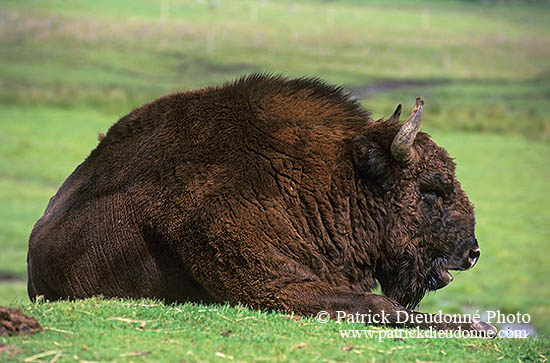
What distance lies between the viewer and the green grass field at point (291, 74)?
5.48 m

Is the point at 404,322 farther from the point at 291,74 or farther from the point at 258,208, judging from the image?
the point at 291,74

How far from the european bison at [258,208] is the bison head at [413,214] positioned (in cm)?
1

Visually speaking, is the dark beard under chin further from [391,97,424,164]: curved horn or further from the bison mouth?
[391,97,424,164]: curved horn

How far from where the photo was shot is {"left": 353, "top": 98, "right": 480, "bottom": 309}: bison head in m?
6.87

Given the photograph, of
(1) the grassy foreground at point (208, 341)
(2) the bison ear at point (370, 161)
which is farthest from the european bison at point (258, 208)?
(1) the grassy foreground at point (208, 341)

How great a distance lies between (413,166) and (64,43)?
4719 cm

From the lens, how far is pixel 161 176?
6.83 m

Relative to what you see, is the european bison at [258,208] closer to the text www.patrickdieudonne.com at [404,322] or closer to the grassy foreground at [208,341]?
the text www.patrickdieudonne.com at [404,322]

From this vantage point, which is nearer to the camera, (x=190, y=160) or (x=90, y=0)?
(x=190, y=160)

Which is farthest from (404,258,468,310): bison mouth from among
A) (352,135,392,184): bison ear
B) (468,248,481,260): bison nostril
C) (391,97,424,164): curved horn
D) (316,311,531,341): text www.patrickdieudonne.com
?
(391,97,424,164): curved horn

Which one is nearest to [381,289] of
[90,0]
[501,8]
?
[90,0]

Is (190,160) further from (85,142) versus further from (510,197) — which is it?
(85,142)

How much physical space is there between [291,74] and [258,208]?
114 ft

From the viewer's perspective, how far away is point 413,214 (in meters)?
6.91
